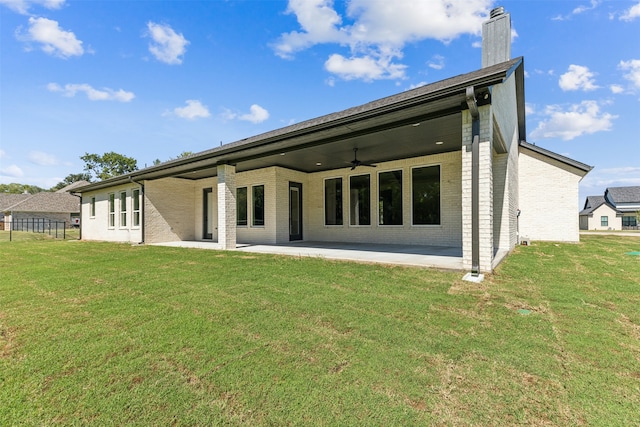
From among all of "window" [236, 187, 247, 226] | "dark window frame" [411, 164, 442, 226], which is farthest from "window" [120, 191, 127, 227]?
"dark window frame" [411, 164, 442, 226]

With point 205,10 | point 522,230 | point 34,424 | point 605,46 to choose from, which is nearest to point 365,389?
point 34,424

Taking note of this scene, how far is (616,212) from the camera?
35.6 metres

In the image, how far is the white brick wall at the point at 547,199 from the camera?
36.9ft

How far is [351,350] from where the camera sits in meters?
2.52

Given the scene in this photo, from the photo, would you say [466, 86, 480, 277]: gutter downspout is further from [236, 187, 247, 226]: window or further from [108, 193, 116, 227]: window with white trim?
[108, 193, 116, 227]: window with white trim

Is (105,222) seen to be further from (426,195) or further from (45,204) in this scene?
(45,204)

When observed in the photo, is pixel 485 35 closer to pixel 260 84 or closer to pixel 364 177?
pixel 364 177

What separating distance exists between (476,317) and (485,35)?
1056 cm

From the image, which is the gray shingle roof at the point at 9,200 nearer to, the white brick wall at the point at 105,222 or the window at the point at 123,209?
the white brick wall at the point at 105,222

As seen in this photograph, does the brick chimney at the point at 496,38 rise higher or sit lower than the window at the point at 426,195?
higher

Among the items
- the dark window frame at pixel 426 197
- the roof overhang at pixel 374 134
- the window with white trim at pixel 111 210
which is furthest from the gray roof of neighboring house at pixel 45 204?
the dark window frame at pixel 426 197

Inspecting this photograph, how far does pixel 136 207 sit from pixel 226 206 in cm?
635

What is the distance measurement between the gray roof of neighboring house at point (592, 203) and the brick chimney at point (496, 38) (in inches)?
1584

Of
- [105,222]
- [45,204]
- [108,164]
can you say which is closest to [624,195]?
[105,222]
